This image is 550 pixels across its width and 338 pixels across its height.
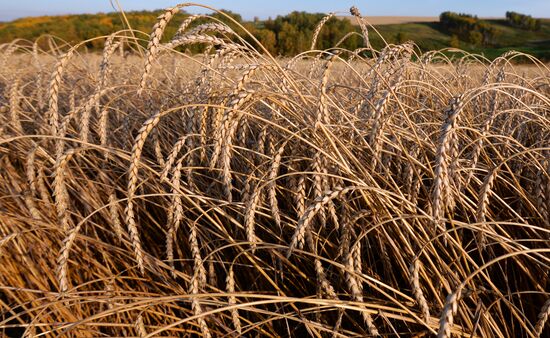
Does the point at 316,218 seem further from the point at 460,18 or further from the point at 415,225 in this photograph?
the point at 460,18

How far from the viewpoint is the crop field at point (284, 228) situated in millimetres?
1103

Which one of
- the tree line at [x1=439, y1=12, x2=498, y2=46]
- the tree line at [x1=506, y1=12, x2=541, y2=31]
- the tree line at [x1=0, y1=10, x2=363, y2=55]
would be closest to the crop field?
the tree line at [x1=0, y1=10, x2=363, y2=55]

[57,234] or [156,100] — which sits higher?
[156,100]

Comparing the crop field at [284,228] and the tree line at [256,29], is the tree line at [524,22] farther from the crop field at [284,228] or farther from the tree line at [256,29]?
the crop field at [284,228]

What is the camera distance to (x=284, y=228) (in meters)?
1.58

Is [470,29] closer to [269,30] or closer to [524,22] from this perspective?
[524,22]

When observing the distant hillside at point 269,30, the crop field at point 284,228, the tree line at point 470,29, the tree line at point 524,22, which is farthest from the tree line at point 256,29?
the tree line at point 524,22

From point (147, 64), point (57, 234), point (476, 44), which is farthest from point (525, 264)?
point (476, 44)

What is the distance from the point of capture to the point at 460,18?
31.9 m

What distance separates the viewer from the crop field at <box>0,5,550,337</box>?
110 cm

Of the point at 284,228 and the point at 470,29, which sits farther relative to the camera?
the point at 470,29

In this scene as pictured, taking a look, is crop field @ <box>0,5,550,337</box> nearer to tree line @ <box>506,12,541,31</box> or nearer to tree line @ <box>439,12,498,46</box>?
tree line @ <box>439,12,498,46</box>

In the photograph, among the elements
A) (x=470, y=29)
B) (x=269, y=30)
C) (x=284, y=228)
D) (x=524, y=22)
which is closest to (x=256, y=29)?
(x=269, y=30)

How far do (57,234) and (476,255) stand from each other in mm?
1396
